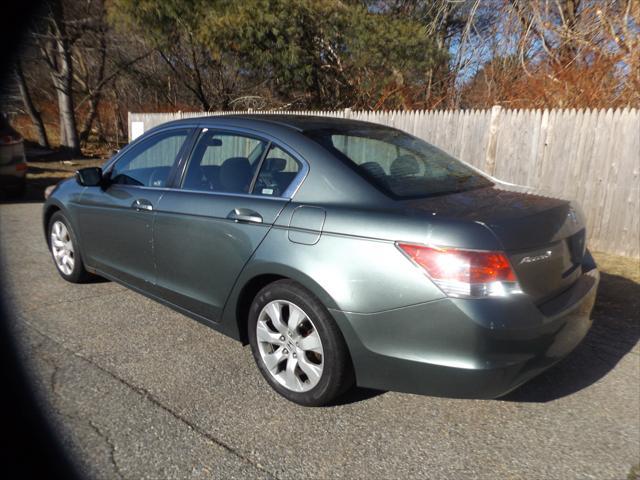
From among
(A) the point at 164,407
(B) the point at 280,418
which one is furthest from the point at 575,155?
(A) the point at 164,407

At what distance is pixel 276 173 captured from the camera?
3.27 m

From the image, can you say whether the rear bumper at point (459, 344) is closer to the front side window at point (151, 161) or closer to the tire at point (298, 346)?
the tire at point (298, 346)

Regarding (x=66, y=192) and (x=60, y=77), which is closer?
(x=66, y=192)

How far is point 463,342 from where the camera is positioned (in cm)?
240

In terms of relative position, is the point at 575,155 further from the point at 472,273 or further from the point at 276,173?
the point at 472,273

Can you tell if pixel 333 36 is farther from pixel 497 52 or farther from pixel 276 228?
pixel 276 228

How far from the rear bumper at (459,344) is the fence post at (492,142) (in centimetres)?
556

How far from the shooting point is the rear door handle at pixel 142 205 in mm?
3867

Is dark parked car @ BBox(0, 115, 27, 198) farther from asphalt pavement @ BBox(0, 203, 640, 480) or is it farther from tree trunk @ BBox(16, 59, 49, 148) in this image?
tree trunk @ BBox(16, 59, 49, 148)

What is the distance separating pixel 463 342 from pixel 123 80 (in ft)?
74.0

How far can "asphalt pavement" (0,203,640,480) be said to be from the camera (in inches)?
97.1

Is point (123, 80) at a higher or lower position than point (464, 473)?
higher

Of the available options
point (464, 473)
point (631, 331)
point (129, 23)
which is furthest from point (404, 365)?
point (129, 23)

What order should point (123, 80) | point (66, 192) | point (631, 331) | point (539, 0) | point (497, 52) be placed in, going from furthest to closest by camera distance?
1. point (123, 80)
2. point (497, 52)
3. point (539, 0)
4. point (66, 192)
5. point (631, 331)
